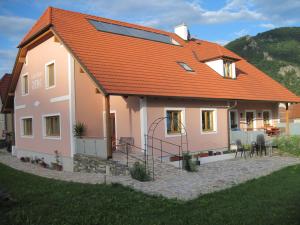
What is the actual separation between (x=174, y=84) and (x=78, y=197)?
8.86 metres

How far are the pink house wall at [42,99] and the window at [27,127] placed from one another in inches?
12.9

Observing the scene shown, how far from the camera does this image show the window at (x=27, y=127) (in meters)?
20.3

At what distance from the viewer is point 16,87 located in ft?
70.7

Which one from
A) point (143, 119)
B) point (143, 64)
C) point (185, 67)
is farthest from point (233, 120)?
point (143, 119)

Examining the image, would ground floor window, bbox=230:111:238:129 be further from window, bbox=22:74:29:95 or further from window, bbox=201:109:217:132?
window, bbox=22:74:29:95

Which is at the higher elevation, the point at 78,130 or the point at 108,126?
the point at 108,126

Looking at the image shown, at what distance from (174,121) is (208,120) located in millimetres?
2737

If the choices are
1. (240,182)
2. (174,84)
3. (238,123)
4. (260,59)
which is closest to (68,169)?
(174,84)

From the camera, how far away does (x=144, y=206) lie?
7.48 meters

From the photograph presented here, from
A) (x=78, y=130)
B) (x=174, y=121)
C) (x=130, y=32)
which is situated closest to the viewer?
(x=78, y=130)

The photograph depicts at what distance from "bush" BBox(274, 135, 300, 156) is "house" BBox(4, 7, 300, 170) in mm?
2740

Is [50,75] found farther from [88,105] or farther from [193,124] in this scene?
[193,124]

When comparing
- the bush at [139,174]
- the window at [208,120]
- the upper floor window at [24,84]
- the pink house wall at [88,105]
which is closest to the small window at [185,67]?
the window at [208,120]

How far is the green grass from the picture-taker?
6.39 metres
